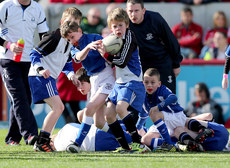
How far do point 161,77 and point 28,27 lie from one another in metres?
2.04

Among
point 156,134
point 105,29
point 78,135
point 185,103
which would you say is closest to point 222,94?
point 185,103

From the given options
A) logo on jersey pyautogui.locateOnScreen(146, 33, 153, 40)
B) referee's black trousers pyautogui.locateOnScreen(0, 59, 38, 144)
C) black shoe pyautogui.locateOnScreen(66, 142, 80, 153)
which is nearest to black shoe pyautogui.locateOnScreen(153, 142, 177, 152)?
black shoe pyautogui.locateOnScreen(66, 142, 80, 153)

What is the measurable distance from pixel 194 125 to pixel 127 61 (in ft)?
4.19

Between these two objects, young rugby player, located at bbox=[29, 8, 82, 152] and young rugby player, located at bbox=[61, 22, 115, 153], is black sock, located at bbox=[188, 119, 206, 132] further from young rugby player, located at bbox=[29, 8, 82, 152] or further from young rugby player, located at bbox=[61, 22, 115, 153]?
young rugby player, located at bbox=[29, 8, 82, 152]

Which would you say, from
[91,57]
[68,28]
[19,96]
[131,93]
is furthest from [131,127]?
[19,96]

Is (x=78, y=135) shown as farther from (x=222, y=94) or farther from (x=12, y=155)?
(x=222, y=94)

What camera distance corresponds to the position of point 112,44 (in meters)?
6.62

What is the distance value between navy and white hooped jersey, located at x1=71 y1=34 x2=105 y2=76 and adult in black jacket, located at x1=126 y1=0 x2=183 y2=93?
3.97 feet

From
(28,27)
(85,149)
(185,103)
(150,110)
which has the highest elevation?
(28,27)

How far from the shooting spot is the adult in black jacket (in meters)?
8.16

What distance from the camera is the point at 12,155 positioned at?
6691 mm

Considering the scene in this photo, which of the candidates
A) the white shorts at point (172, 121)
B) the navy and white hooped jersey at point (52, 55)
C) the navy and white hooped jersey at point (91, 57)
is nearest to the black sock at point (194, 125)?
the white shorts at point (172, 121)

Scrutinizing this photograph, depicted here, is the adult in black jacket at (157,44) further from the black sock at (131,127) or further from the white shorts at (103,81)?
the black sock at (131,127)

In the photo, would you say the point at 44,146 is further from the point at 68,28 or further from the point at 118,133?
the point at 68,28
